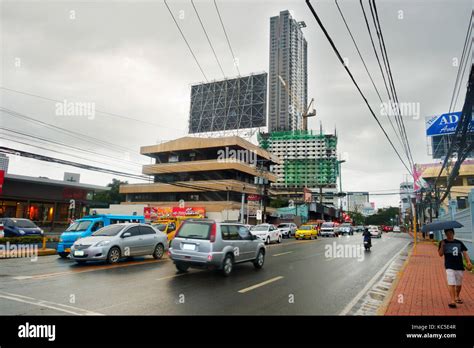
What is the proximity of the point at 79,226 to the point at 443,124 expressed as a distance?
41.1 meters

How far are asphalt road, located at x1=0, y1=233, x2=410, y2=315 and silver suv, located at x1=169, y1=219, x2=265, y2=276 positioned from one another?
439 millimetres

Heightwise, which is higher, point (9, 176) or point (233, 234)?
point (9, 176)

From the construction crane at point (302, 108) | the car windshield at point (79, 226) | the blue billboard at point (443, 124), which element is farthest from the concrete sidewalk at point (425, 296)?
the construction crane at point (302, 108)

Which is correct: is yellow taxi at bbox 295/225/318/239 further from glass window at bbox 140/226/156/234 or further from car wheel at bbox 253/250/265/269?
glass window at bbox 140/226/156/234

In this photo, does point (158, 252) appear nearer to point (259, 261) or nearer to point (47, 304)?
point (259, 261)

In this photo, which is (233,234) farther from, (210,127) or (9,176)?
(210,127)

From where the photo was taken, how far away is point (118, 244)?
12258mm

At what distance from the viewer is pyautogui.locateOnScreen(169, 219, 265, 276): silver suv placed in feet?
32.1

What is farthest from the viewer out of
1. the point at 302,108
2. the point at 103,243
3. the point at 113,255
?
the point at 302,108

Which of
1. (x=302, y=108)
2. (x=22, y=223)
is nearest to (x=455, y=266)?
(x=22, y=223)
